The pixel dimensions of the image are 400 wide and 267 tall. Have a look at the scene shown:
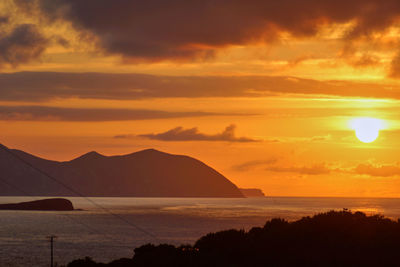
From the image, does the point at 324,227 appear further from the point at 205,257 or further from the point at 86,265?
the point at 86,265

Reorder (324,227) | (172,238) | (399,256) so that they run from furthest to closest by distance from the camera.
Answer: (172,238)
(324,227)
(399,256)

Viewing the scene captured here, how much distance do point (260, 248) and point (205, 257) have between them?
8.94m

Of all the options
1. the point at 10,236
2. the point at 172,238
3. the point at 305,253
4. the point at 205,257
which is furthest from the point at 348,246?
the point at 10,236

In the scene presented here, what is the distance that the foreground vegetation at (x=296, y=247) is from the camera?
6862 centimetres

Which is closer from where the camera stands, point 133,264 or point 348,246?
point 133,264

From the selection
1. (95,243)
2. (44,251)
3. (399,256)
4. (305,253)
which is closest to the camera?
(399,256)

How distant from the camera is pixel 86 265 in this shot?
7106 cm

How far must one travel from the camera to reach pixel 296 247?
75.4 m

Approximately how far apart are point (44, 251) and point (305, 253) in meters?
72.1

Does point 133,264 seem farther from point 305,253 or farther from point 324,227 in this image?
point 324,227

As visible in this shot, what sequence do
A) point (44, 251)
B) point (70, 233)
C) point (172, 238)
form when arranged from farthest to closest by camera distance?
point (70, 233)
point (172, 238)
point (44, 251)

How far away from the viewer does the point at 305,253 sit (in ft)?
237

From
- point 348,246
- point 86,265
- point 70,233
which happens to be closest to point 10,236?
point 70,233

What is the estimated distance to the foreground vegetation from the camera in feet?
225
